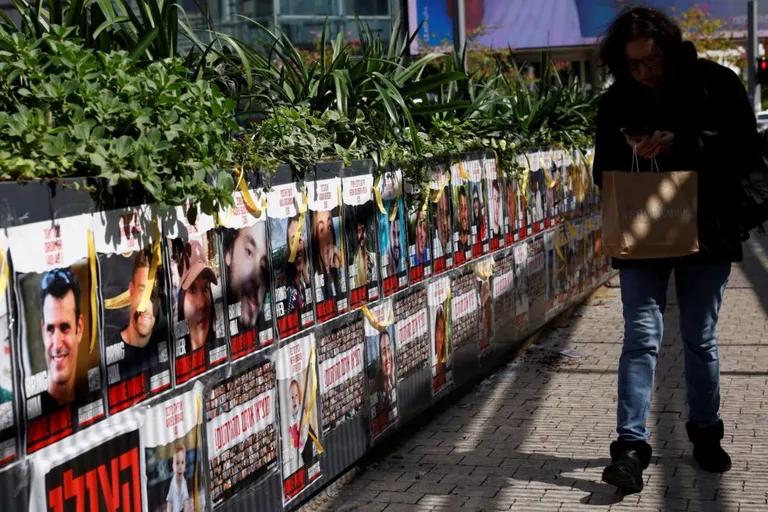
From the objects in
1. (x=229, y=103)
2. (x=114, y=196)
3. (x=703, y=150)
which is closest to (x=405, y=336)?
(x=703, y=150)

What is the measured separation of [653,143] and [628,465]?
1.23 metres

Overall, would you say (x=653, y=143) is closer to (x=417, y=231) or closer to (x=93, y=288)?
(x=417, y=231)

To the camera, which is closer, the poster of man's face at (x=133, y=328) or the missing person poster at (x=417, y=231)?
the poster of man's face at (x=133, y=328)

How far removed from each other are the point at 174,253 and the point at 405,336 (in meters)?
2.32

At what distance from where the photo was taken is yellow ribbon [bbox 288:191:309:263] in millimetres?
4645

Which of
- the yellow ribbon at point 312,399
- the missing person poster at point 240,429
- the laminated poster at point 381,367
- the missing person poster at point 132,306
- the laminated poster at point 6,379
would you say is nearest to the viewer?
the laminated poster at point 6,379

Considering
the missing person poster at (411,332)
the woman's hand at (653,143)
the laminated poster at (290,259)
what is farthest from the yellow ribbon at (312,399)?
the woman's hand at (653,143)

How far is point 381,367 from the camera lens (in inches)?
221

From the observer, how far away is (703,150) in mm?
5074

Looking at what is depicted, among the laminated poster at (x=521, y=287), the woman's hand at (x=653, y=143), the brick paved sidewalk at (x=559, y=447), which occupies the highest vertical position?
→ the woman's hand at (x=653, y=143)

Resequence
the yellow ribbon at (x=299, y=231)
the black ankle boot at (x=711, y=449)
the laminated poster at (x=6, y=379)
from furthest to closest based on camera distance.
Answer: the black ankle boot at (x=711, y=449) < the yellow ribbon at (x=299, y=231) < the laminated poster at (x=6, y=379)

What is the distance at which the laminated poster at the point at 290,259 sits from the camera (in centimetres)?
450

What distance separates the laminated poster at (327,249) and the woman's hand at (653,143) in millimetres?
1170

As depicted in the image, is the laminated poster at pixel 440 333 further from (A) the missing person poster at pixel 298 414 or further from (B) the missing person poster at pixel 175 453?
(B) the missing person poster at pixel 175 453
